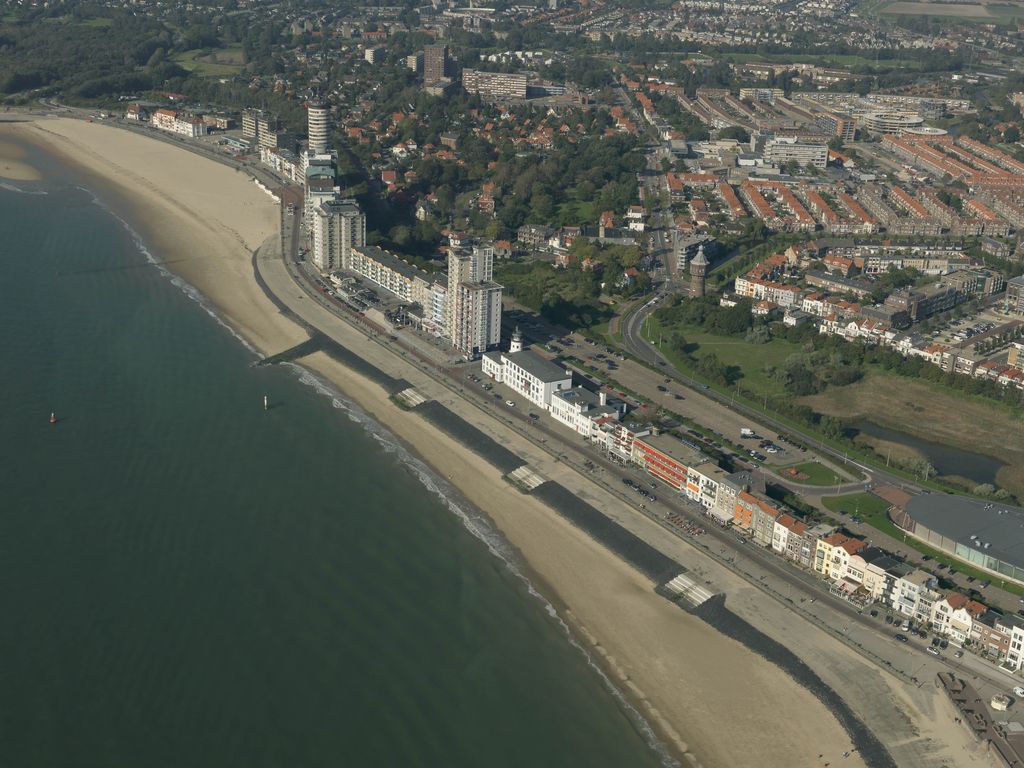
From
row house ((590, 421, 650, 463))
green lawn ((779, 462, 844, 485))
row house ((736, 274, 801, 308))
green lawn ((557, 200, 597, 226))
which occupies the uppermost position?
green lawn ((557, 200, 597, 226))

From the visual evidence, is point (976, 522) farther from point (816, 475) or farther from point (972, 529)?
point (816, 475)

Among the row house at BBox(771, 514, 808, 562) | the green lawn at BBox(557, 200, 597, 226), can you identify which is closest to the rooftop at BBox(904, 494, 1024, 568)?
the row house at BBox(771, 514, 808, 562)

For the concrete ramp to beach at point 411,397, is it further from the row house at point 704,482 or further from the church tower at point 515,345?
the row house at point 704,482

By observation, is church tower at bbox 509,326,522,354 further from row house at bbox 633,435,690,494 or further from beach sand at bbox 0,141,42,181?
beach sand at bbox 0,141,42,181

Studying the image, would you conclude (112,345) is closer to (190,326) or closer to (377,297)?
(190,326)

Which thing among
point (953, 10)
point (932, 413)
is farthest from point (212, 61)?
point (953, 10)

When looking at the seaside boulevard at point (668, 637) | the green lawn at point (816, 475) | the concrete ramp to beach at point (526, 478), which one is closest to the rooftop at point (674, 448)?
the seaside boulevard at point (668, 637)

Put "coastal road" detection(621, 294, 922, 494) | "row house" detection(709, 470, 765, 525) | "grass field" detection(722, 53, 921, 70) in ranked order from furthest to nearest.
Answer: "grass field" detection(722, 53, 921, 70), "coastal road" detection(621, 294, 922, 494), "row house" detection(709, 470, 765, 525)

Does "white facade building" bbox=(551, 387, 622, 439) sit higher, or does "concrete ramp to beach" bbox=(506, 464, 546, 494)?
"white facade building" bbox=(551, 387, 622, 439)
